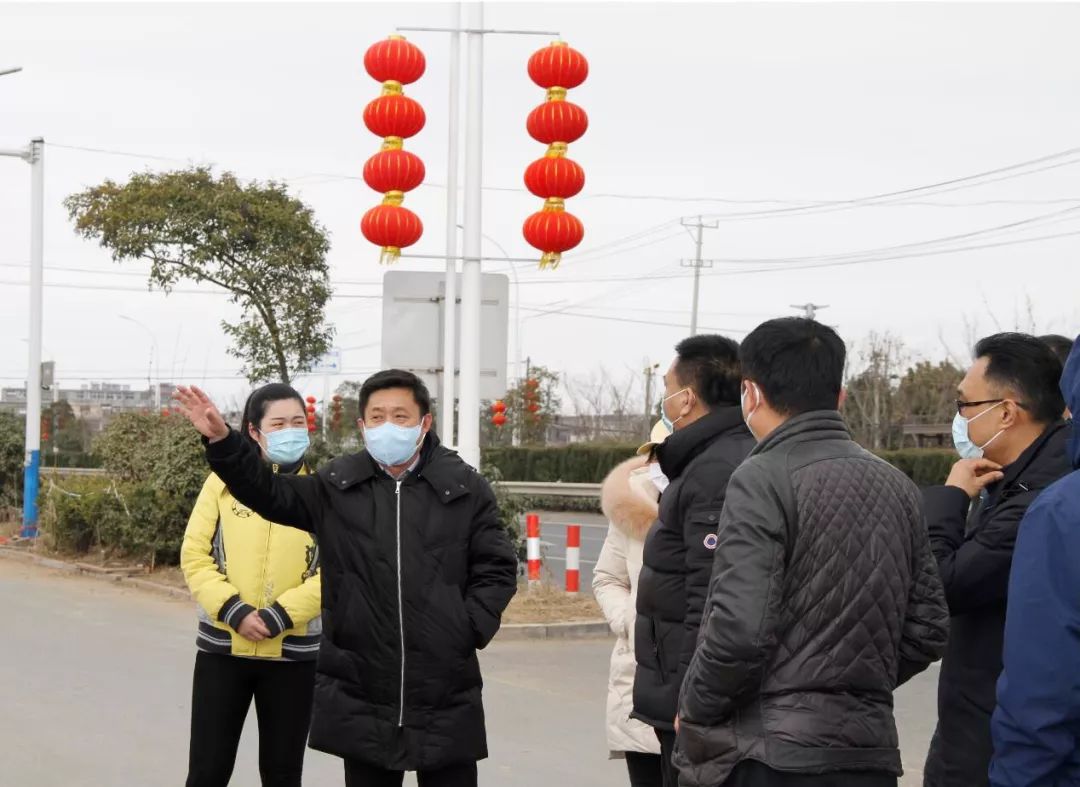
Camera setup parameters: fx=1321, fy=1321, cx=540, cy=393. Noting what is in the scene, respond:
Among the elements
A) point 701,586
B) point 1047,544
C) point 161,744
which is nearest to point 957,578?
point 701,586

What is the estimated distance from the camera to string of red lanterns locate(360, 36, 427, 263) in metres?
10.6

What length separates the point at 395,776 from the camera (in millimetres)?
4215

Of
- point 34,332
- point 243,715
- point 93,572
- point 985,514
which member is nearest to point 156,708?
point 243,715

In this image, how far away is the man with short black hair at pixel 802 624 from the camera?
304cm

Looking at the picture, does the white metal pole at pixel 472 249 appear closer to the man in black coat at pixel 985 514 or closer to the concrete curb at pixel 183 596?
the concrete curb at pixel 183 596

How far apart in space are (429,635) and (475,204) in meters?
7.62

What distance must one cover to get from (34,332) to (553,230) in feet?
36.6

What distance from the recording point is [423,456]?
4355 millimetres

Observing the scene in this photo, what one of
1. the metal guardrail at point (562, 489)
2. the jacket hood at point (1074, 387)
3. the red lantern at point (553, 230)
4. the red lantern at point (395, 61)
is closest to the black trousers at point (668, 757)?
the jacket hood at point (1074, 387)

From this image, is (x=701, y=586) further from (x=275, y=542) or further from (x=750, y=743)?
(x=275, y=542)

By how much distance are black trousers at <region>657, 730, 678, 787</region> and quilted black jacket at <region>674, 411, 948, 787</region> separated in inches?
33.8

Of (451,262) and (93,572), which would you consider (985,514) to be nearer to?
(451,262)

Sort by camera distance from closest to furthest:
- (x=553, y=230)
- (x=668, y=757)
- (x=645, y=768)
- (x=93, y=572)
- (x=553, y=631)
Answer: (x=668, y=757) < (x=645, y=768) < (x=553, y=230) < (x=553, y=631) < (x=93, y=572)

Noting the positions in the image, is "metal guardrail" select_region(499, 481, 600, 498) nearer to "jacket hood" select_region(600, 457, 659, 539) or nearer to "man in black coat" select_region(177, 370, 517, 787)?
"jacket hood" select_region(600, 457, 659, 539)
